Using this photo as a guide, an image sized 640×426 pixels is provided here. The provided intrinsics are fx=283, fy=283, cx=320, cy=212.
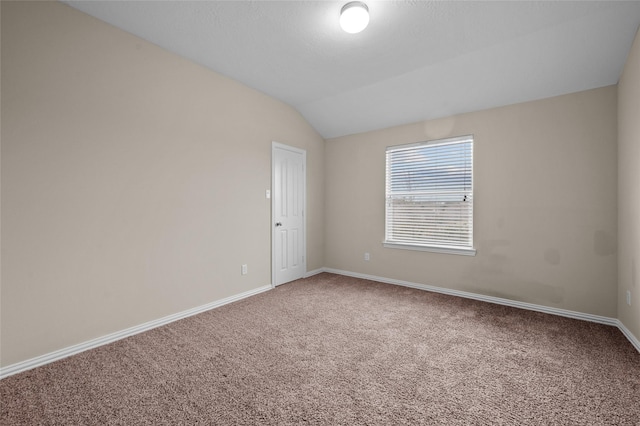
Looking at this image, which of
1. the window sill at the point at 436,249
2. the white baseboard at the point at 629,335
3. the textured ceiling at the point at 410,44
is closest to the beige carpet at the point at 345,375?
the white baseboard at the point at 629,335

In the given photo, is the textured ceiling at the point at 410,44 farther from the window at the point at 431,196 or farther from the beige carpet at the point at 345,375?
the beige carpet at the point at 345,375

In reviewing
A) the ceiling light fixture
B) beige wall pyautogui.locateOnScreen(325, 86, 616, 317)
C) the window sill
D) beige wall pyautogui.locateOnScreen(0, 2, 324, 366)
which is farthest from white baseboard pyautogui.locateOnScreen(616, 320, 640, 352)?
beige wall pyautogui.locateOnScreen(0, 2, 324, 366)

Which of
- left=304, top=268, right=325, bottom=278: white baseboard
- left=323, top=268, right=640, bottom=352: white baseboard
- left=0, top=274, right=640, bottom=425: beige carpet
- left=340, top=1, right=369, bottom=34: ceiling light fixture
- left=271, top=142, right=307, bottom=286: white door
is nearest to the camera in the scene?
left=0, top=274, right=640, bottom=425: beige carpet

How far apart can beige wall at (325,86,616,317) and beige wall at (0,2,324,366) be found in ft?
8.66

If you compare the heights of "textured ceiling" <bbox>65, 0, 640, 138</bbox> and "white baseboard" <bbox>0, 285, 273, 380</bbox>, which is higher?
"textured ceiling" <bbox>65, 0, 640, 138</bbox>

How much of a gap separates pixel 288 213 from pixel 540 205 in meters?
3.23

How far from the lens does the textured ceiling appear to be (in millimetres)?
2275

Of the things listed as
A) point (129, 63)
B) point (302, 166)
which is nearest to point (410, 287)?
point (302, 166)

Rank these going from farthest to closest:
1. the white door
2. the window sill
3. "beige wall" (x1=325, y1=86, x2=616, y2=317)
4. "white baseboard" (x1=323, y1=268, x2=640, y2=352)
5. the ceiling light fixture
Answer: the white door → the window sill → "beige wall" (x1=325, y1=86, x2=616, y2=317) → "white baseboard" (x1=323, y1=268, x2=640, y2=352) → the ceiling light fixture

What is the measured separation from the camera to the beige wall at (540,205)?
291 cm

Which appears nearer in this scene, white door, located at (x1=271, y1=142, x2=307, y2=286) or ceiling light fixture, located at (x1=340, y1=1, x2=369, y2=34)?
ceiling light fixture, located at (x1=340, y1=1, x2=369, y2=34)

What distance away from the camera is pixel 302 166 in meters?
4.64

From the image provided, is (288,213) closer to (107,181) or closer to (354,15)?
(107,181)

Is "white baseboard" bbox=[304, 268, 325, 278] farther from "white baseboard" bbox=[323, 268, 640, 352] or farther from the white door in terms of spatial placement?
"white baseboard" bbox=[323, 268, 640, 352]
